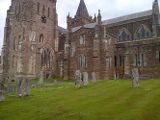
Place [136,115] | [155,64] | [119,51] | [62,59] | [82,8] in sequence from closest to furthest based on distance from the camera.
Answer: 1. [136,115]
2. [155,64]
3. [119,51]
4. [62,59]
5. [82,8]

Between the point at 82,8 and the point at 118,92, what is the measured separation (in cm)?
6345

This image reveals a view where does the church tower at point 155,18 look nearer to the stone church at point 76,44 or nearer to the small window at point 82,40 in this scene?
the stone church at point 76,44

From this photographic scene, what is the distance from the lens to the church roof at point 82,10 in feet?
278

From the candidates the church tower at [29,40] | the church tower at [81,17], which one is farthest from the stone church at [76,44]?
the church tower at [81,17]

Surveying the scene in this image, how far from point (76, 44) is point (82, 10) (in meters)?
26.4

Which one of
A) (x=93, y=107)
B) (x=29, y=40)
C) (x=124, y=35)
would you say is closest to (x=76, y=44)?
(x=29, y=40)

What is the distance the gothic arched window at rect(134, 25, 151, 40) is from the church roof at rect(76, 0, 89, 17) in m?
23.0

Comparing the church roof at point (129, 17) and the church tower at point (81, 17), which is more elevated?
the church tower at point (81, 17)

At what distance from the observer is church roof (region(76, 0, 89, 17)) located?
84.9 m

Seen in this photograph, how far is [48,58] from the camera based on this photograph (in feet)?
232

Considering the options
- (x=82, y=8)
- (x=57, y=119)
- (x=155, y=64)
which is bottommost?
(x=57, y=119)

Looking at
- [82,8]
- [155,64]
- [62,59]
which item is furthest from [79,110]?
[82,8]

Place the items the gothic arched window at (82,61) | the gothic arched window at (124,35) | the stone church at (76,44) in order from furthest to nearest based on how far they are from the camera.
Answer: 1. the gothic arched window at (124,35)
2. the gothic arched window at (82,61)
3. the stone church at (76,44)

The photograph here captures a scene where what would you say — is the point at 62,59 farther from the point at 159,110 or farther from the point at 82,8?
the point at 159,110
